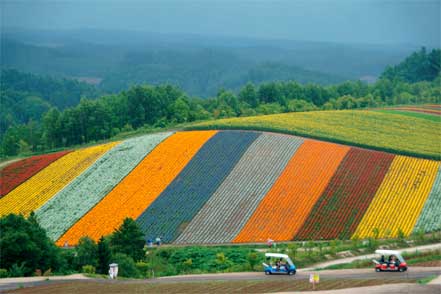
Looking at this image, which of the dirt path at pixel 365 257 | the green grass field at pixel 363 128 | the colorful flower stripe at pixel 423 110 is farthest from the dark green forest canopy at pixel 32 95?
the dirt path at pixel 365 257

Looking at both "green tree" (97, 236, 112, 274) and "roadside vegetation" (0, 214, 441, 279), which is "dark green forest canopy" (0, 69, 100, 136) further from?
"green tree" (97, 236, 112, 274)

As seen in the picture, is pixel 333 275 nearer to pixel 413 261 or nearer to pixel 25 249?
pixel 413 261

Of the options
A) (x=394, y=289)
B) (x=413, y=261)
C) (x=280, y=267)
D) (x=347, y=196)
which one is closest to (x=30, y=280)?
(x=280, y=267)

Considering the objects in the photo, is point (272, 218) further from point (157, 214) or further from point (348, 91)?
point (348, 91)

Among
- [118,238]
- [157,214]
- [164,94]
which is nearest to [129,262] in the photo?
[118,238]

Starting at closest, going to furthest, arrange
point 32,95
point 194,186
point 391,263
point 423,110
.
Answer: point 391,263 → point 194,186 → point 423,110 → point 32,95

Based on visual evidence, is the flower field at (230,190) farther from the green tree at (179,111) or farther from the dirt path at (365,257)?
the green tree at (179,111)

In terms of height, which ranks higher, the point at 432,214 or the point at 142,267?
the point at 142,267
